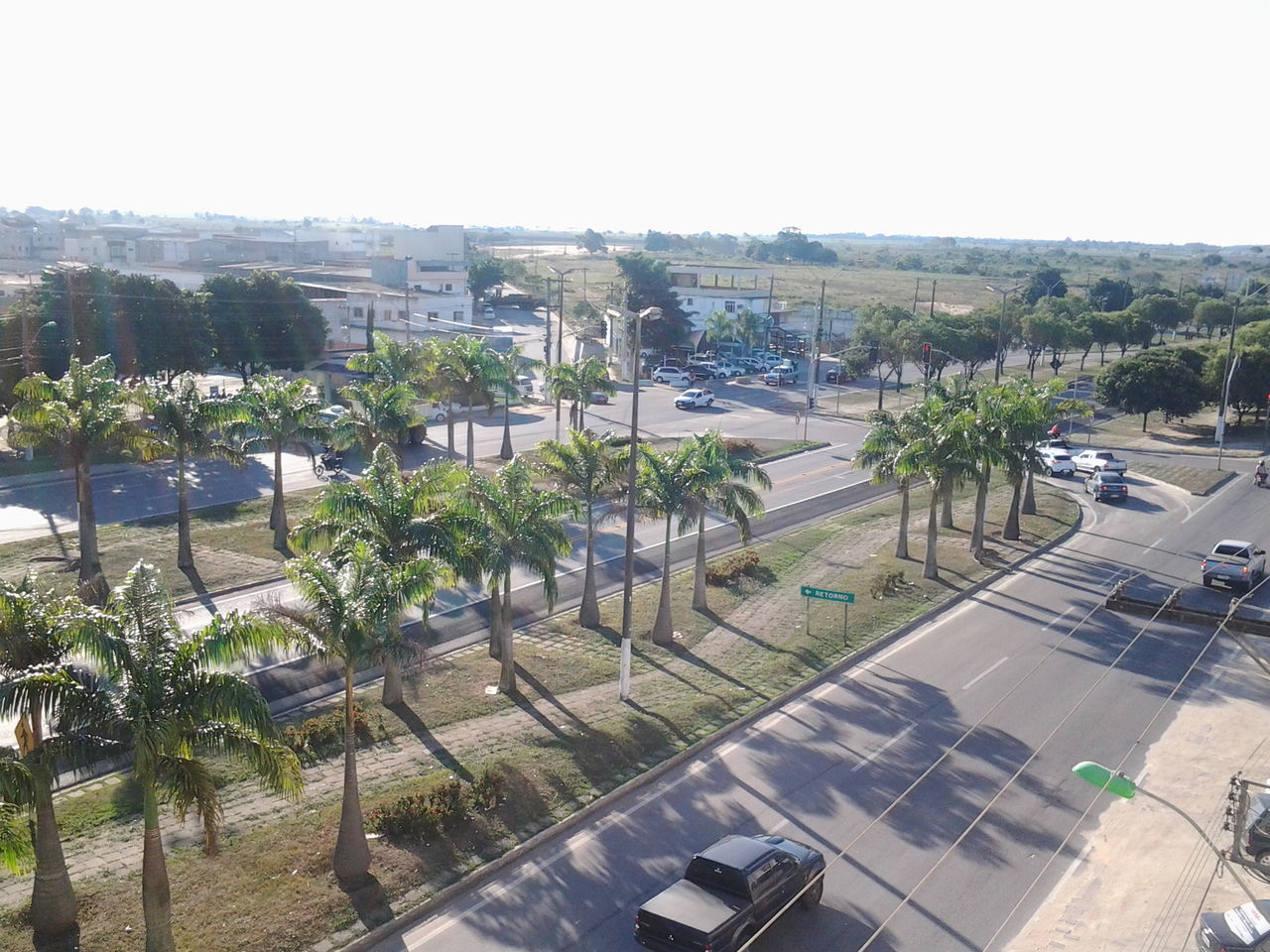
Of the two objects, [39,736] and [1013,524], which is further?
[1013,524]

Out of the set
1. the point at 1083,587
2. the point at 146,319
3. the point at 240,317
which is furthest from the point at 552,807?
the point at 240,317

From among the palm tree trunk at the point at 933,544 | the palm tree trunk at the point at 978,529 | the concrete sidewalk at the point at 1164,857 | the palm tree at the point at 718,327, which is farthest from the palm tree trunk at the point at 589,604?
the palm tree at the point at 718,327

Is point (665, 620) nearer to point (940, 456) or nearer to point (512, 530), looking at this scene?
point (512, 530)

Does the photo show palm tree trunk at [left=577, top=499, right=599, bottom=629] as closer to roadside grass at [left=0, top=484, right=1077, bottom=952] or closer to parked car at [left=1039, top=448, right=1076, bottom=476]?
roadside grass at [left=0, top=484, right=1077, bottom=952]

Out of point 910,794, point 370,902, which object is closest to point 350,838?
point 370,902

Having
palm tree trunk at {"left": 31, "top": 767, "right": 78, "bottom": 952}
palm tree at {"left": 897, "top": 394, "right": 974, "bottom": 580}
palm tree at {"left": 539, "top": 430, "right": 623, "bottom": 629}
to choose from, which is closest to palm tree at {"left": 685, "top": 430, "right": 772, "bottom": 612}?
palm tree at {"left": 539, "top": 430, "right": 623, "bottom": 629}

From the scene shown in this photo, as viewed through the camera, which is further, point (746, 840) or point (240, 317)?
point (240, 317)

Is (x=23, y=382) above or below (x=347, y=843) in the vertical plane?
above

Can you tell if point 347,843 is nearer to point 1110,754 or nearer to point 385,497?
point 385,497
